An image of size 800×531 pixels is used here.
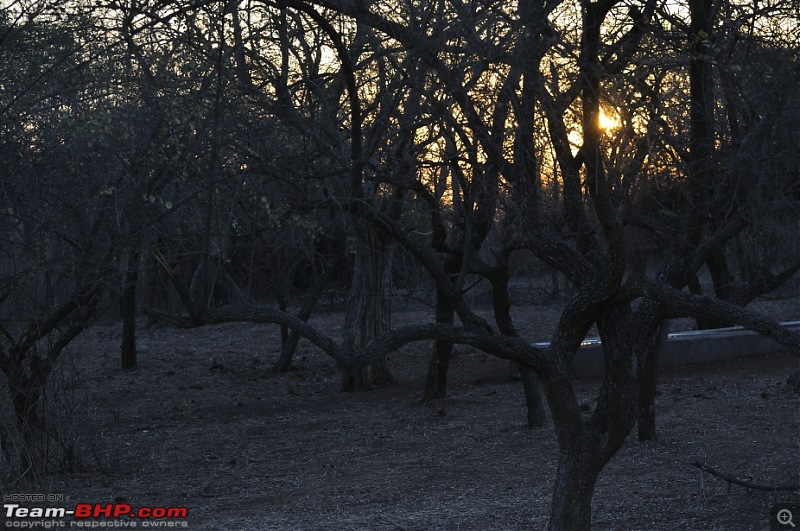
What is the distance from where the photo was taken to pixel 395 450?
34.2 ft

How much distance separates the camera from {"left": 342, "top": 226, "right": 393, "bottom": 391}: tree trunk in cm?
1432

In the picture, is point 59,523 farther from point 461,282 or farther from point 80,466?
point 461,282

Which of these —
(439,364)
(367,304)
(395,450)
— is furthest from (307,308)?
(395,450)

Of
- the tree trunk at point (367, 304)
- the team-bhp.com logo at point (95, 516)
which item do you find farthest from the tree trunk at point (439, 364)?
the team-bhp.com logo at point (95, 516)

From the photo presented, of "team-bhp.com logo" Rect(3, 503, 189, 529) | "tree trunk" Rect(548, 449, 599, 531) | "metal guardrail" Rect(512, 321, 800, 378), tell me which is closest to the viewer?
"tree trunk" Rect(548, 449, 599, 531)

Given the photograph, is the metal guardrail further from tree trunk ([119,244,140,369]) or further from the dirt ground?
tree trunk ([119,244,140,369])

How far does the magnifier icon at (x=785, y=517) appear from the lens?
242 inches

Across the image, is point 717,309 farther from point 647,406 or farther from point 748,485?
point 647,406

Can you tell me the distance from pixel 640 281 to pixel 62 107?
5.27 metres

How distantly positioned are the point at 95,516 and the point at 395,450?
3732 millimetres

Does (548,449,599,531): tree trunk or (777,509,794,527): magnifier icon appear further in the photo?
(777,509,794,527): magnifier icon

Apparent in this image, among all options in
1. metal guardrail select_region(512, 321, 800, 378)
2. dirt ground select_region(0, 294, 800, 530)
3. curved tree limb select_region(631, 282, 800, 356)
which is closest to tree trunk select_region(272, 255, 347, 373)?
dirt ground select_region(0, 294, 800, 530)

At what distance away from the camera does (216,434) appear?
11617mm

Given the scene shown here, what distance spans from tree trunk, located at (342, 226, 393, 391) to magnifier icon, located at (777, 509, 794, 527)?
8.56 metres
